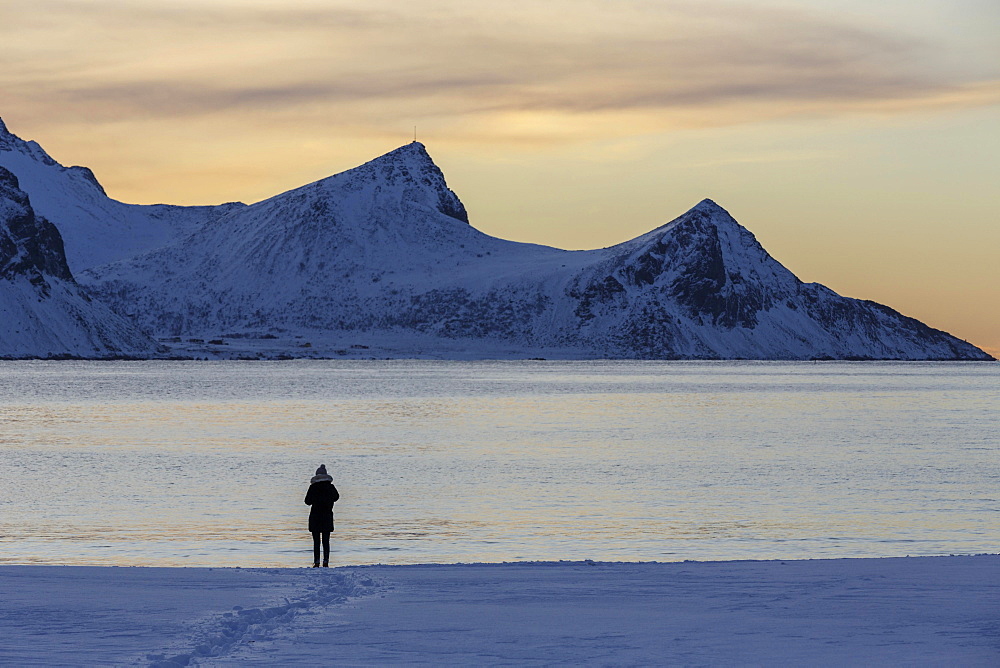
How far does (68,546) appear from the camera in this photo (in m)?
30.7

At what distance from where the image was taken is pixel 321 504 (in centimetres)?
2608

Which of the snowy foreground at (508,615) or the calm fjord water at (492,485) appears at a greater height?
the snowy foreground at (508,615)

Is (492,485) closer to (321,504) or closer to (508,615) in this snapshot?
(321,504)

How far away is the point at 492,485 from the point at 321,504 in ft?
67.5

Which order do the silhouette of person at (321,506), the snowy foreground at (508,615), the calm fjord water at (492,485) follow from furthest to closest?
the calm fjord water at (492,485), the silhouette of person at (321,506), the snowy foreground at (508,615)

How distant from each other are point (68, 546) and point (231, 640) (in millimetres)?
15948

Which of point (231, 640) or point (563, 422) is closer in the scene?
point (231, 640)

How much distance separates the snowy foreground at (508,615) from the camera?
1583cm

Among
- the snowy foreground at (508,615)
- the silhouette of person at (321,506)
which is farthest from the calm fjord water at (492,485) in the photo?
the snowy foreground at (508,615)

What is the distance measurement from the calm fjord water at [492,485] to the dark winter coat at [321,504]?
2.77 meters

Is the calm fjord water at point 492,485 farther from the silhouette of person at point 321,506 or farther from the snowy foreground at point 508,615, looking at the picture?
the snowy foreground at point 508,615

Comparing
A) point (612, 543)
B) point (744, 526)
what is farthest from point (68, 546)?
point (744, 526)

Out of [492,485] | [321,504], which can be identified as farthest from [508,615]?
[492,485]

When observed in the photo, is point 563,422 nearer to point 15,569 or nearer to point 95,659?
point 15,569
